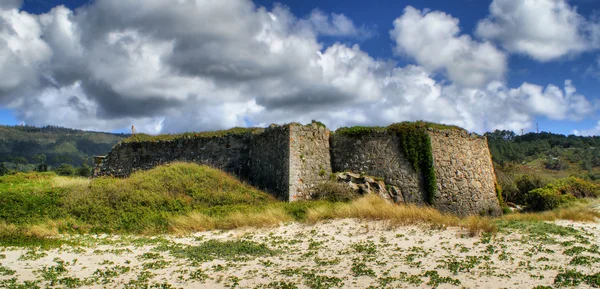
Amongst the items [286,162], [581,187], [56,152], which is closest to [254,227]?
[286,162]

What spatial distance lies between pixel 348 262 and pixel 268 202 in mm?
7620

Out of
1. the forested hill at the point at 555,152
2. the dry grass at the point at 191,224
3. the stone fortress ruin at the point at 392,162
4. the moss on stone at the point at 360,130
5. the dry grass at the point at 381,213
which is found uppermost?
the forested hill at the point at 555,152

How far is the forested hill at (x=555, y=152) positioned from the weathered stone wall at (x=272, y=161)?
124 feet

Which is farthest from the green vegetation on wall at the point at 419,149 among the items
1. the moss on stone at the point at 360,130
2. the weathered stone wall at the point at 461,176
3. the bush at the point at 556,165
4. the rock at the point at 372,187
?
the bush at the point at 556,165

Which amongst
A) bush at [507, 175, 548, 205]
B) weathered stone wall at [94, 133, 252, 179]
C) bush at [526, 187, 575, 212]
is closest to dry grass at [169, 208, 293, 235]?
weathered stone wall at [94, 133, 252, 179]

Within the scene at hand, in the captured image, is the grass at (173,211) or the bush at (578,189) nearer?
the grass at (173,211)

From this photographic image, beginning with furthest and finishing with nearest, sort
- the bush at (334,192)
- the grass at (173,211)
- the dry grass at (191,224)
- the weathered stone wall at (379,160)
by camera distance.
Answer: the weathered stone wall at (379,160)
the bush at (334,192)
the dry grass at (191,224)
the grass at (173,211)

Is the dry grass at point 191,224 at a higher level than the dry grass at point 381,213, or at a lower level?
lower

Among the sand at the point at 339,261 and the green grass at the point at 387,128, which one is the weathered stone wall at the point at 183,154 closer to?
the green grass at the point at 387,128

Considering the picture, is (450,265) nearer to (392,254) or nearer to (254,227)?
(392,254)

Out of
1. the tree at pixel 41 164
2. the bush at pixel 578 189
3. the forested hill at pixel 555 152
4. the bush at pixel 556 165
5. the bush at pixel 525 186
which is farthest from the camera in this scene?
the forested hill at pixel 555 152

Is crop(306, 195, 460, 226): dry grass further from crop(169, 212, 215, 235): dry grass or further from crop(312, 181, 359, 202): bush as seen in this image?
crop(169, 212, 215, 235): dry grass

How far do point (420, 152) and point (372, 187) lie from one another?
2.68 meters

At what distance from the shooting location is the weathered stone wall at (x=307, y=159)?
1709 cm
